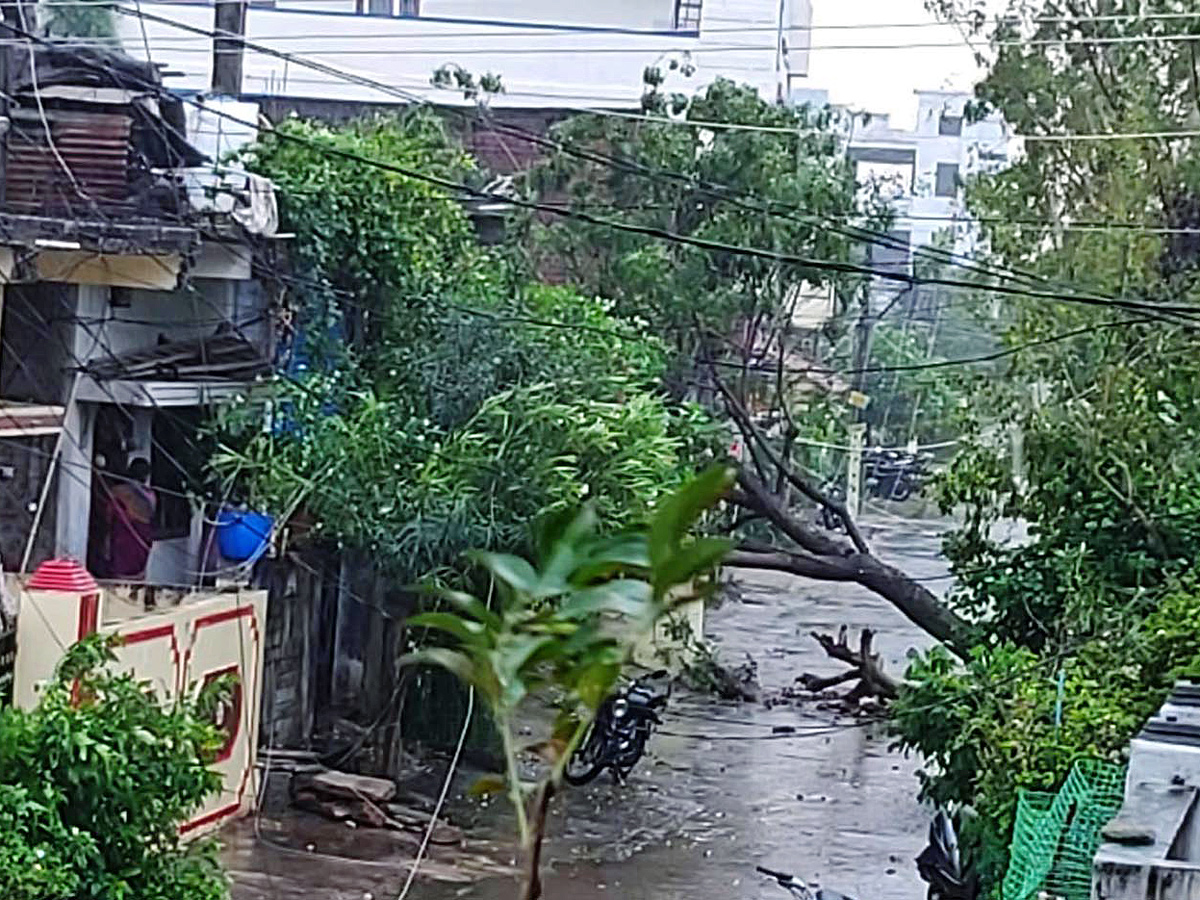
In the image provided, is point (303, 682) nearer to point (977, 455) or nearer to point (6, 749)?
point (977, 455)

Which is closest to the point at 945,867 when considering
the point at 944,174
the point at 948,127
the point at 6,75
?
the point at 6,75

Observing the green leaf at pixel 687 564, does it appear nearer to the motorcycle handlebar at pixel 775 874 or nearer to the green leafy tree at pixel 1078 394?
the green leafy tree at pixel 1078 394

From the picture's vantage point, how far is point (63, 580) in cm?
755

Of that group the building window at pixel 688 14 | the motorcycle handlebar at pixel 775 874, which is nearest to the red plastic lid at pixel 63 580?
the motorcycle handlebar at pixel 775 874

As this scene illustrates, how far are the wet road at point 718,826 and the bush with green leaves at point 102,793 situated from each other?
2487 millimetres

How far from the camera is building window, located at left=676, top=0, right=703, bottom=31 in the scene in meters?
18.3

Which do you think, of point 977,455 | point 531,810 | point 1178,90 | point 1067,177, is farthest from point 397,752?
point 531,810

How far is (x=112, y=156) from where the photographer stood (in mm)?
8906

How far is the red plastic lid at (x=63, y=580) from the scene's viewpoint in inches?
297

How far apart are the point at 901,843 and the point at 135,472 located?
14.4 feet

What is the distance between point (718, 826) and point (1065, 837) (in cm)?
452

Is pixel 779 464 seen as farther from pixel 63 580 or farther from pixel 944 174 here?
pixel 944 174

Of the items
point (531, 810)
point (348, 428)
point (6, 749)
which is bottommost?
point (6, 749)

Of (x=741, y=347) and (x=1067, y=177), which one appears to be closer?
(x=1067, y=177)
